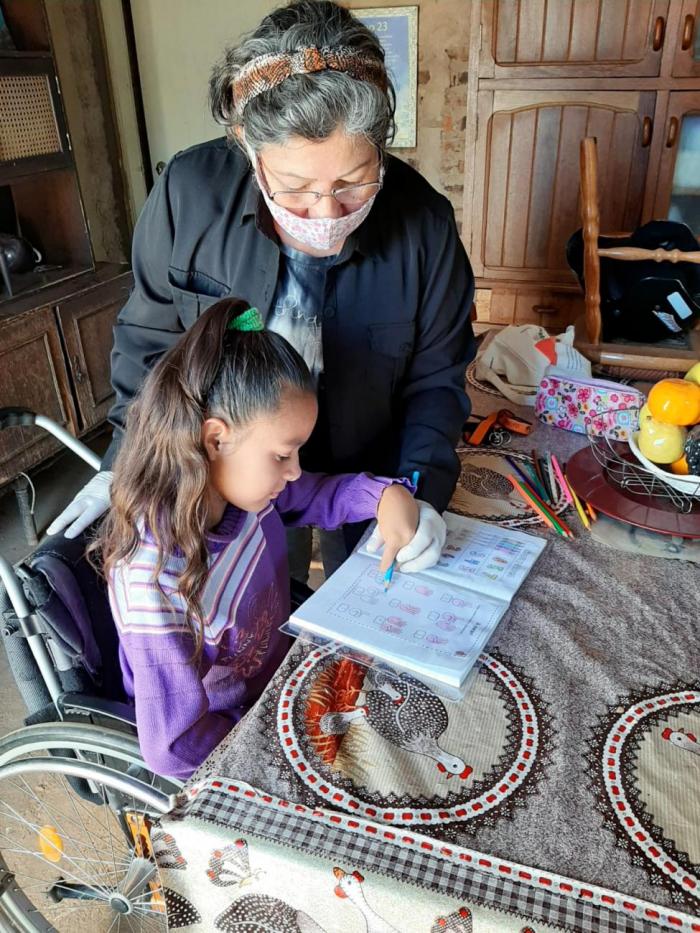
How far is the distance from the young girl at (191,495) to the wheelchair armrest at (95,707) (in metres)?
0.09

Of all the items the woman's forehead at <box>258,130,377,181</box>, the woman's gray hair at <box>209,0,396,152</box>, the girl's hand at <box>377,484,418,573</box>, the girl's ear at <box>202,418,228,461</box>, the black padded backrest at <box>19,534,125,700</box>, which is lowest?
the black padded backrest at <box>19,534,125,700</box>

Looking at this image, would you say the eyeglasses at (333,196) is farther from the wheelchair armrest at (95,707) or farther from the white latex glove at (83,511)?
the wheelchair armrest at (95,707)

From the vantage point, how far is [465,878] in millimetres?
580

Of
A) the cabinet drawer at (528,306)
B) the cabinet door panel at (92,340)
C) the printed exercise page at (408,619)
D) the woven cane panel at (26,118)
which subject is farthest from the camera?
the cabinet door panel at (92,340)

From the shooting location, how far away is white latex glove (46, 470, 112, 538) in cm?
96

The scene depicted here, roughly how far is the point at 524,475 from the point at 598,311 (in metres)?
0.52

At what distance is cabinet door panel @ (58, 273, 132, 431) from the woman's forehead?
2044 millimetres

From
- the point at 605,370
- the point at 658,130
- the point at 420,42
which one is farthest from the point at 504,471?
the point at 420,42

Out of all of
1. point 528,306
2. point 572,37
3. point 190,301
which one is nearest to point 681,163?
point 572,37

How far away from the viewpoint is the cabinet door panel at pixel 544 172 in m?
2.10

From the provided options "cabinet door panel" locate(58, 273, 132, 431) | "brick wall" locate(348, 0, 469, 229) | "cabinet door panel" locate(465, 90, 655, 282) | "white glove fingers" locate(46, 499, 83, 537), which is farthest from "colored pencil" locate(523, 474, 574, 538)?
"brick wall" locate(348, 0, 469, 229)

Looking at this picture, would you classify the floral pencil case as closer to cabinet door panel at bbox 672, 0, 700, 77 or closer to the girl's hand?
the girl's hand

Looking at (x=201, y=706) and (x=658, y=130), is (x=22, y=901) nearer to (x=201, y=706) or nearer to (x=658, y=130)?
(x=201, y=706)

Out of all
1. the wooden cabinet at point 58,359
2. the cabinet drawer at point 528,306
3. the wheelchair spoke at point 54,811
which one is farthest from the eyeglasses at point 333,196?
the wooden cabinet at point 58,359
